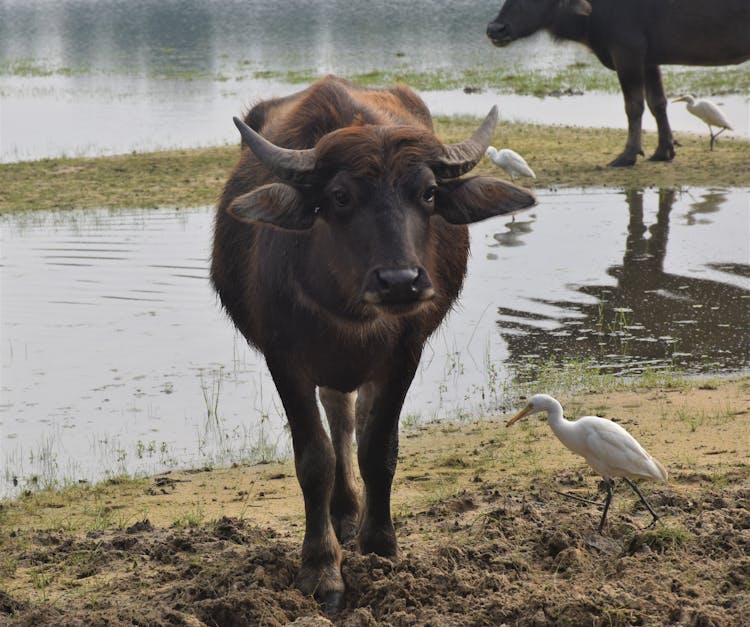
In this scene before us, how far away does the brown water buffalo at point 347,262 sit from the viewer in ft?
10.8

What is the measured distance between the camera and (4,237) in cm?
1021

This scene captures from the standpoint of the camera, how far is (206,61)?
98.4 ft

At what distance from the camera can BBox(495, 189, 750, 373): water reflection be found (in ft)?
21.9

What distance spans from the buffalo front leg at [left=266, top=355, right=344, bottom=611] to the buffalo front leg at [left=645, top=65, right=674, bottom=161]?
965 cm

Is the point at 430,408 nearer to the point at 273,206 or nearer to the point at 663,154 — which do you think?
the point at 273,206

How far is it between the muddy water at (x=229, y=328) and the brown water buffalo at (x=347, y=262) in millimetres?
1698

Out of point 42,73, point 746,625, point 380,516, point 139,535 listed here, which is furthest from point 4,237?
point 42,73

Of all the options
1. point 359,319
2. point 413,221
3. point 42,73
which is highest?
point 413,221

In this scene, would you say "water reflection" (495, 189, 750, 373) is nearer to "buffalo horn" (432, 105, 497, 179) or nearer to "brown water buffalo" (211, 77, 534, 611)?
"brown water buffalo" (211, 77, 534, 611)

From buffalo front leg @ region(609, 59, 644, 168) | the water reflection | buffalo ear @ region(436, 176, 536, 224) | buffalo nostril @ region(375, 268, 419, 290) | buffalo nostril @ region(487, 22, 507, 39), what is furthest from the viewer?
buffalo nostril @ region(487, 22, 507, 39)

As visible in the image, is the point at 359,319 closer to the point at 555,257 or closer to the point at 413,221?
the point at 413,221

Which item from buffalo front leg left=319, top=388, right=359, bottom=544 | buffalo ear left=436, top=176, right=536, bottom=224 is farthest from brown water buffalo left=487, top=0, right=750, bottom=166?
buffalo ear left=436, top=176, right=536, bottom=224

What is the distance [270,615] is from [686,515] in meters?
1.56

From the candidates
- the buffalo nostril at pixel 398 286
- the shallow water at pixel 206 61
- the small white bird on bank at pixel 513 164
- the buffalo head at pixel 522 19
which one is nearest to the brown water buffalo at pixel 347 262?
the buffalo nostril at pixel 398 286
